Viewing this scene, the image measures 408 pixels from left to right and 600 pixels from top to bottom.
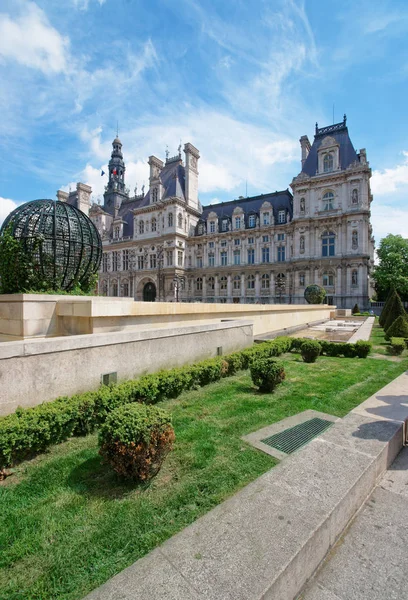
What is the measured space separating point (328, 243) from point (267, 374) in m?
39.3

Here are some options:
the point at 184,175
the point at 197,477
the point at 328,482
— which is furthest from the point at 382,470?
the point at 184,175

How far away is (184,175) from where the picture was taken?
54469mm

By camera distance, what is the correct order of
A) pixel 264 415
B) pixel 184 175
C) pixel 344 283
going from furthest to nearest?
Answer: 1. pixel 184 175
2. pixel 344 283
3. pixel 264 415

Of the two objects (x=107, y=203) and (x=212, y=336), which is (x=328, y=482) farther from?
(x=107, y=203)

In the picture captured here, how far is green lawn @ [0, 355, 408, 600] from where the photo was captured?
2.46m

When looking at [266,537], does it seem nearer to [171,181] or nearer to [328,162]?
[328,162]

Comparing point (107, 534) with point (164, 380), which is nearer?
point (107, 534)

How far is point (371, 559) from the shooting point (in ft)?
9.13

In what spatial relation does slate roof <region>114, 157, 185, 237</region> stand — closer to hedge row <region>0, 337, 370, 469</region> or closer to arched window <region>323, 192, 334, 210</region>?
arched window <region>323, 192, 334, 210</region>

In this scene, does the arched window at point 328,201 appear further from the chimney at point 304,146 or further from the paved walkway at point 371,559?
the paved walkway at point 371,559

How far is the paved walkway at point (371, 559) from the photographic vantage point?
246cm

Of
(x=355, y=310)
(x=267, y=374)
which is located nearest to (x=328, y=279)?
(x=355, y=310)

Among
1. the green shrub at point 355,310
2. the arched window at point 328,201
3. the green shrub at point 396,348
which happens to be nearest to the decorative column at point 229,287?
the arched window at point 328,201

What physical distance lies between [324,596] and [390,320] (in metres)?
19.9
